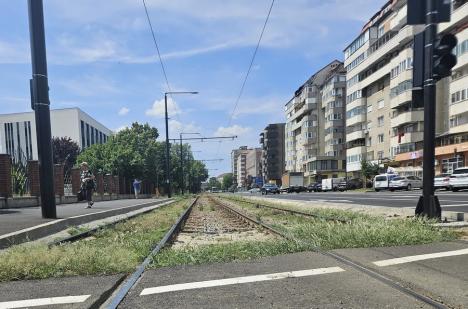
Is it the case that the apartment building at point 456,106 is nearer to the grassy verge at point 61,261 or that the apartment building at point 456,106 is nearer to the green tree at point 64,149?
the grassy verge at point 61,261

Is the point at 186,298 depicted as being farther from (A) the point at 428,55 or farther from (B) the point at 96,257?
(A) the point at 428,55

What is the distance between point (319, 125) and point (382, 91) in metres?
35.2

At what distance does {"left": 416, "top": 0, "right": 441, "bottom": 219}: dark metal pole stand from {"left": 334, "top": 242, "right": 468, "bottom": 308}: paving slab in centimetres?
237

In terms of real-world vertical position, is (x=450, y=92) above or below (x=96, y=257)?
above

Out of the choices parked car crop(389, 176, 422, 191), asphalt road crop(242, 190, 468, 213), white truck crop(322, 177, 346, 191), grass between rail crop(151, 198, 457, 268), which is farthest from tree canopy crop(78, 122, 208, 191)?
grass between rail crop(151, 198, 457, 268)

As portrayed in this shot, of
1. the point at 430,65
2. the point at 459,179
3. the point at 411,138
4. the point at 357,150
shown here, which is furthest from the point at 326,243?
the point at 357,150

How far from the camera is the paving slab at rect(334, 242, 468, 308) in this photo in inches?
160

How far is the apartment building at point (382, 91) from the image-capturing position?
59094 millimetres

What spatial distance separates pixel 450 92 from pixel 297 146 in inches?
2837

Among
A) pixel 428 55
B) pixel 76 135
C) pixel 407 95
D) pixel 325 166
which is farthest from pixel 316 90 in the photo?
pixel 428 55

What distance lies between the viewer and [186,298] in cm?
422

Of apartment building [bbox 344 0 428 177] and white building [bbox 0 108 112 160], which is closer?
apartment building [bbox 344 0 428 177]

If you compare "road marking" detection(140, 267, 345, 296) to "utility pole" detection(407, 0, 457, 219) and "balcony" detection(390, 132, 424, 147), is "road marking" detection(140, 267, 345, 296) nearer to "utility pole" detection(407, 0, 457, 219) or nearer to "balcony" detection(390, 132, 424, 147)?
"utility pole" detection(407, 0, 457, 219)

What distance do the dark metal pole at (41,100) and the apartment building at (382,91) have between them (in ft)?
159
